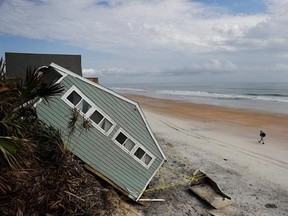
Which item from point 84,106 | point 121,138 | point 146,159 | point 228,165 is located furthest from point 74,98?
point 228,165

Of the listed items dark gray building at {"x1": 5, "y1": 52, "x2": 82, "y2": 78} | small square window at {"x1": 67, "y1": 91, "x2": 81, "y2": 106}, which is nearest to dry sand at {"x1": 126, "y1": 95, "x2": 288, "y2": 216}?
small square window at {"x1": 67, "y1": 91, "x2": 81, "y2": 106}

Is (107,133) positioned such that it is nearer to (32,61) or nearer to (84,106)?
(84,106)

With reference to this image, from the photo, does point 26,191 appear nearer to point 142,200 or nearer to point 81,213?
point 81,213

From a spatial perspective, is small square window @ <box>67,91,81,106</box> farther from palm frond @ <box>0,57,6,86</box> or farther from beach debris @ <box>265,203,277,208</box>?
beach debris @ <box>265,203,277,208</box>

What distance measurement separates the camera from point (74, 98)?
988 cm

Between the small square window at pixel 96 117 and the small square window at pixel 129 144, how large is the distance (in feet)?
4.02

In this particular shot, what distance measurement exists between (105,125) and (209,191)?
15.3 ft

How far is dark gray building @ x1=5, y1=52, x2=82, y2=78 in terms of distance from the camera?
15.6 meters

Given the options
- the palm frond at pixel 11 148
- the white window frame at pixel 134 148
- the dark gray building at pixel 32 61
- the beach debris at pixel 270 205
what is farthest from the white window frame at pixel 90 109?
the beach debris at pixel 270 205

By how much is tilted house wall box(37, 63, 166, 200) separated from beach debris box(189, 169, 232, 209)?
6.23 ft

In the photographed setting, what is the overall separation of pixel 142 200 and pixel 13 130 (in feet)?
18.6

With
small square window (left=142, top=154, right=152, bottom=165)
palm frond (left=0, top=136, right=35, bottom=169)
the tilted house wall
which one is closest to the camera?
palm frond (left=0, top=136, right=35, bottom=169)

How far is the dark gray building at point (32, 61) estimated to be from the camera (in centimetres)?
1555

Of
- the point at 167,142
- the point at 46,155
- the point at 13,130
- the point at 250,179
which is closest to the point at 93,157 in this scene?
the point at 46,155
